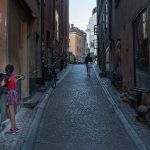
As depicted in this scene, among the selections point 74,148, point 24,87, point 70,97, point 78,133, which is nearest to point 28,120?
point 78,133

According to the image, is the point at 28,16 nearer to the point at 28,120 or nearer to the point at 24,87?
the point at 24,87

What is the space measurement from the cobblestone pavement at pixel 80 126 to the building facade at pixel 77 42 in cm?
10002

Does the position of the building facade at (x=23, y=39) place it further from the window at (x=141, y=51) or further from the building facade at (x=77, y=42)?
the building facade at (x=77, y=42)

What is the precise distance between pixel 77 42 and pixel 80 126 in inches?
4318

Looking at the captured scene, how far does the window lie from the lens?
12763mm

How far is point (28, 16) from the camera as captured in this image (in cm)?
1769

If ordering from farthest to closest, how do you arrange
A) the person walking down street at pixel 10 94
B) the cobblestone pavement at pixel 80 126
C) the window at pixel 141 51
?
the window at pixel 141 51
the person walking down street at pixel 10 94
the cobblestone pavement at pixel 80 126

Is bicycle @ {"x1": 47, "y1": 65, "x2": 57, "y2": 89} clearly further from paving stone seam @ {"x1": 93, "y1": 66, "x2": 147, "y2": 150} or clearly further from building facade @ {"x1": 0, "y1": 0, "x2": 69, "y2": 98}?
paving stone seam @ {"x1": 93, "y1": 66, "x2": 147, "y2": 150}

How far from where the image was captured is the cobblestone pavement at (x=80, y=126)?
31.1 ft

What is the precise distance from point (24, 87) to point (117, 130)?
20.3 feet

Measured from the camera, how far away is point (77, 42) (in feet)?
396

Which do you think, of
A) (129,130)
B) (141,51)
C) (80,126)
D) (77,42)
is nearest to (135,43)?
(141,51)

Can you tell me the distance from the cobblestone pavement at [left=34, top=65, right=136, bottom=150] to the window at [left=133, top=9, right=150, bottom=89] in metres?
1.28

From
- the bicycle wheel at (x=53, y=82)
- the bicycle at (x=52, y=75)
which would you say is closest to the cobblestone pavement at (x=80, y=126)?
the bicycle wheel at (x=53, y=82)
